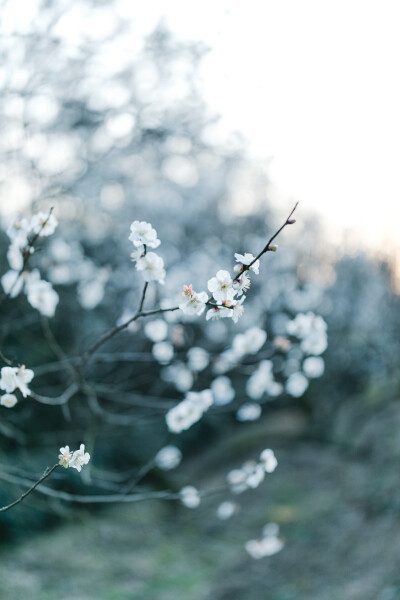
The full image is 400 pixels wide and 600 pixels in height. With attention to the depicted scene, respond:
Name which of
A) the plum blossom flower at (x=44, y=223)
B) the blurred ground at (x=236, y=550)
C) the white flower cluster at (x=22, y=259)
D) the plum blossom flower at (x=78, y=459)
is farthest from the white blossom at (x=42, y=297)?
the blurred ground at (x=236, y=550)

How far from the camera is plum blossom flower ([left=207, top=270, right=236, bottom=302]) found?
65.9 inches

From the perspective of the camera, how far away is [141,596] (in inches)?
161

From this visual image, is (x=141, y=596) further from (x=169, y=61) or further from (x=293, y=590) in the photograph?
(x=169, y=61)

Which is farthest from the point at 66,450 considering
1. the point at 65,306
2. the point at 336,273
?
the point at 336,273

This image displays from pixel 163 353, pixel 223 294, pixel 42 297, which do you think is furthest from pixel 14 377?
pixel 163 353

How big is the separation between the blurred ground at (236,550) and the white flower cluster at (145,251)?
270 cm

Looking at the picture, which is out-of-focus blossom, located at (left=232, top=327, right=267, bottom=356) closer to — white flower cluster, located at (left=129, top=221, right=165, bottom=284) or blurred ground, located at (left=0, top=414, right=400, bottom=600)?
white flower cluster, located at (left=129, top=221, right=165, bottom=284)

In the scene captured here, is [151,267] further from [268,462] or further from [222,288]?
[268,462]

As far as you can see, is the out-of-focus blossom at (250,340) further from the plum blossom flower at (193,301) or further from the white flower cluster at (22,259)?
the plum blossom flower at (193,301)

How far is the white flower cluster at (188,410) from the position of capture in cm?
263

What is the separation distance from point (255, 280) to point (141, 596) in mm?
5991

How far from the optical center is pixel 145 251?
177 centimetres

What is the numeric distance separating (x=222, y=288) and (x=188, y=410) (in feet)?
3.76

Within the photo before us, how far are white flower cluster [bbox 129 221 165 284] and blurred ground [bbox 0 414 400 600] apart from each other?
2704mm
